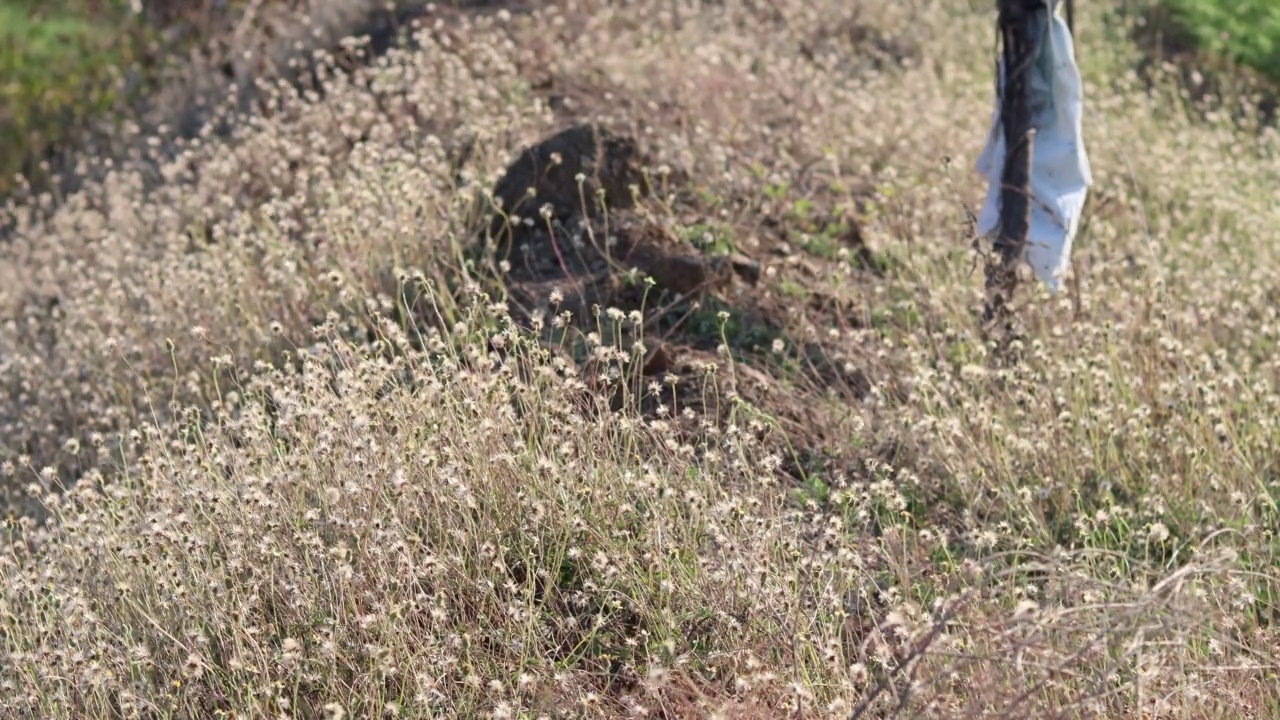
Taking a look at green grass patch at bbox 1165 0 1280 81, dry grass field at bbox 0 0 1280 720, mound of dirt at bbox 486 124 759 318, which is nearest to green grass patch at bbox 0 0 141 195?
dry grass field at bbox 0 0 1280 720

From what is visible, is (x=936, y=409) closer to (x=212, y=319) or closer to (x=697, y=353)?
(x=697, y=353)

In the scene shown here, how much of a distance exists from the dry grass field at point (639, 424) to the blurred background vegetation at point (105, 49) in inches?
67.4

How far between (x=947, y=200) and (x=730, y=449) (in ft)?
9.91

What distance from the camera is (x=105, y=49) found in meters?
12.5

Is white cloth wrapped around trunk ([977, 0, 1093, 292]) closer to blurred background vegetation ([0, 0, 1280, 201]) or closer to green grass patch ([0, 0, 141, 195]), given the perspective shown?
blurred background vegetation ([0, 0, 1280, 201])

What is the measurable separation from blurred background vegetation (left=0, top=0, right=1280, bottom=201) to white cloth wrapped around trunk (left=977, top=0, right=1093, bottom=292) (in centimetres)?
467

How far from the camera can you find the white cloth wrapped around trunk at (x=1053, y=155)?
5.48 metres

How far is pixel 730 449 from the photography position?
430 centimetres

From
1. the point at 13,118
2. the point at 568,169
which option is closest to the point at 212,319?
the point at 568,169

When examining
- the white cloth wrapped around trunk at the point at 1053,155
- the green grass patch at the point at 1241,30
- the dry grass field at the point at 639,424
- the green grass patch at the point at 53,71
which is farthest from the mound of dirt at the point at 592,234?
the green grass patch at the point at 53,71

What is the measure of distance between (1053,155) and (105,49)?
933 centimetres

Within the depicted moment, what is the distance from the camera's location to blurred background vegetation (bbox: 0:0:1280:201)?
9891 millimetres

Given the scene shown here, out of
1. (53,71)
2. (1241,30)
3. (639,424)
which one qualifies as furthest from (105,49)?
(639,424)

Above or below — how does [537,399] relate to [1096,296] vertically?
above
